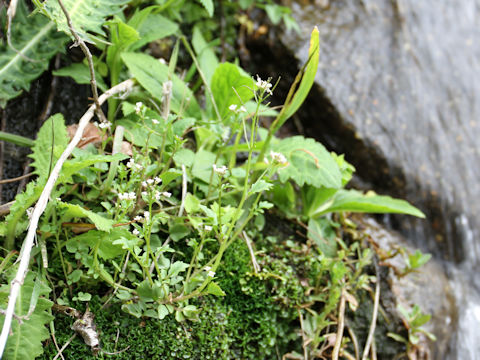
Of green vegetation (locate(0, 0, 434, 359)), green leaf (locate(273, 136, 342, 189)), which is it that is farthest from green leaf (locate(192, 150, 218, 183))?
green leaf (locate(273, 136, 342, 189))

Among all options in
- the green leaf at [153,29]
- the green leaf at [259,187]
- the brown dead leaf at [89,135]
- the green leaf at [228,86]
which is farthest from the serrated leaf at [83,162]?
Answer: the green leaf at [153,29]

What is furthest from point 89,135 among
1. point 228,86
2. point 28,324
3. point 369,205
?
point 369,205

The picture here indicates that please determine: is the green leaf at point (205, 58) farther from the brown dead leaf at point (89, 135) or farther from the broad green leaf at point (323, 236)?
the broad green leaf at point (323, 236)

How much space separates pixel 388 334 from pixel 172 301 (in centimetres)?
112

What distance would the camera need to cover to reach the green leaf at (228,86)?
195 cm

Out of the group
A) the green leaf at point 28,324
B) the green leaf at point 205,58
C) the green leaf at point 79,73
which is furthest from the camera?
the green leaf at point 205,58

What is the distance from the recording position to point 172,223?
1733mm

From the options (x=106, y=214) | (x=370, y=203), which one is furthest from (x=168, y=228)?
(x=370, y=203)

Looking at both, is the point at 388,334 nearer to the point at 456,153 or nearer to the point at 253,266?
the point at 253,266

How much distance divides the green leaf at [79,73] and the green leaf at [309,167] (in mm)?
875

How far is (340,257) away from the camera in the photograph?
1940mm

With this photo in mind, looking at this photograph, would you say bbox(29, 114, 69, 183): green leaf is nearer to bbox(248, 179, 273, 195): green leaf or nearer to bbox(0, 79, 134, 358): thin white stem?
bbox(0, 79, 134, 358): thin white stem

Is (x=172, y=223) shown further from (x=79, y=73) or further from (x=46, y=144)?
(x=79, y=73)

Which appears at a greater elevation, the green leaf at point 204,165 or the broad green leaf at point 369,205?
the green leaf at point 204,165
